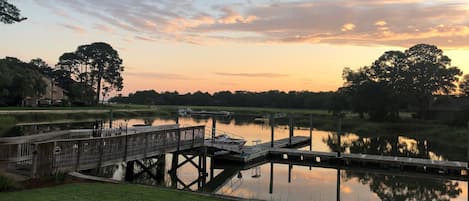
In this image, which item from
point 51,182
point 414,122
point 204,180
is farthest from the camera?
point 414,122

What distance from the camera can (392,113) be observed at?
64688 mm

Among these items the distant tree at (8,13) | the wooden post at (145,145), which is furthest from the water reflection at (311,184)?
the distant tree at (8,13)

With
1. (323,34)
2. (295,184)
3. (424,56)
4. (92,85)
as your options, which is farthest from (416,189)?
(92,85)

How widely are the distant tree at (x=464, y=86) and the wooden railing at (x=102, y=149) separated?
61408 mm

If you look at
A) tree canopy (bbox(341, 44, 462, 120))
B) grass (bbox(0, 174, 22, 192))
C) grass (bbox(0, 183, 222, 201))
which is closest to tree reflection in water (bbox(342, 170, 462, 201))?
grass (bbox(0, 183, 222, 201))

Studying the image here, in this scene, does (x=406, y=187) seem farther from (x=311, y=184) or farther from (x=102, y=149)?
(x=102, y=149)

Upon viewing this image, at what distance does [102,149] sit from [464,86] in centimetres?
7014

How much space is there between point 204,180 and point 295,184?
484 centimetres

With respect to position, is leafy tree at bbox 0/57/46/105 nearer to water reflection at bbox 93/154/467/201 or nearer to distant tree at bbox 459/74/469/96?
water reflection at bbox 93/154/467/201

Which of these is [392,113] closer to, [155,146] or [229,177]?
[229,177]

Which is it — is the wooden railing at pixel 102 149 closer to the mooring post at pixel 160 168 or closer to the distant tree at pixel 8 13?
the mooring post at pixel 160 168

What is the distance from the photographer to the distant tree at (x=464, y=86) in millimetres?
69250

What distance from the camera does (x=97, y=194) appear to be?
34.6 ft

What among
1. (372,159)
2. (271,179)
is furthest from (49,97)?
(372,159)
